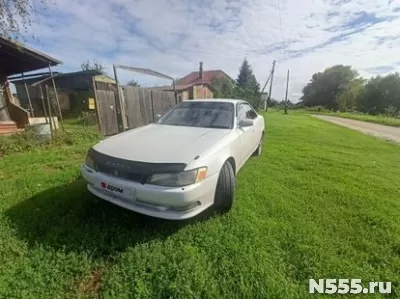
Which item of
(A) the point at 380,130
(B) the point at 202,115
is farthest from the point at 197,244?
(A) the point at 380,130

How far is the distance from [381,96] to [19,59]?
53.0 meters

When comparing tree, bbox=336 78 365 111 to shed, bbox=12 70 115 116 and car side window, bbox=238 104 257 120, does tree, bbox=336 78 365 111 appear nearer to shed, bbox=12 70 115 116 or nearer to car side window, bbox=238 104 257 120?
shed, bbox=12 70 115 116

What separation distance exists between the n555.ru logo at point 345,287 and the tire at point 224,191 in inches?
45.7

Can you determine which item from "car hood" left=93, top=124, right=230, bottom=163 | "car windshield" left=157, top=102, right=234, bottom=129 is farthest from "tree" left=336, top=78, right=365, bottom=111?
"car hood" left=93, top=124, right=230, bottom=163

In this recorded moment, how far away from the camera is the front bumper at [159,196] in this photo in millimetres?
2205

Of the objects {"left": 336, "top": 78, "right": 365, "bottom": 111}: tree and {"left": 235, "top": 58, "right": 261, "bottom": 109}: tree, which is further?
{"left": 336, "top": 78, "right": 365, "bottom": 111}: tree

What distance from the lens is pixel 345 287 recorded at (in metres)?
1.96

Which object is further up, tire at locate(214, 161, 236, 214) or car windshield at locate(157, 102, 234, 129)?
car windshield at locate(157, 102, 234, 129)

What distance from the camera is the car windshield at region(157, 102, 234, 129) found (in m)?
3.76

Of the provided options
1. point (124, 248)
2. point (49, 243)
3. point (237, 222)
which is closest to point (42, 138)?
point (49, 243)

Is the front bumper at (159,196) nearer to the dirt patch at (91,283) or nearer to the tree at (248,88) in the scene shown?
the dirt patch at (91,283)

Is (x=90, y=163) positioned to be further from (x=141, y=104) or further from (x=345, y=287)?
(x=141, y=104)

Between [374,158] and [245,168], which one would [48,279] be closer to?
[245,168]

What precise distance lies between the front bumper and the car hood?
0.90ft
